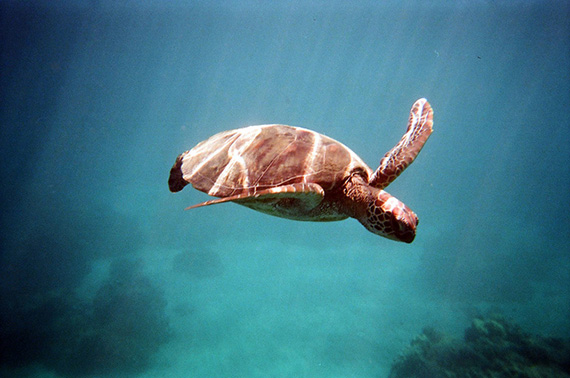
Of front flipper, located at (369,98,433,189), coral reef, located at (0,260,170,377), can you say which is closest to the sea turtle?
front flipper, located at (369,98,433,189)

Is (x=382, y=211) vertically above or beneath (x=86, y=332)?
above

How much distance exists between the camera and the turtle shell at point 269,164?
2.41m

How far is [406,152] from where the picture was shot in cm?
275

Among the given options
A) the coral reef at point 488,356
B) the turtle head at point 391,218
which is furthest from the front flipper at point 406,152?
the coral reef at point 488,356

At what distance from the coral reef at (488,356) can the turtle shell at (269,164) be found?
11514 millimetres

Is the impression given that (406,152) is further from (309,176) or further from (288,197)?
(288,197)

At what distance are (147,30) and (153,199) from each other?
2494cm

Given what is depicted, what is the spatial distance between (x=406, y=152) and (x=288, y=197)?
5.28 ft

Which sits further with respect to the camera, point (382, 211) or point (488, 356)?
point (488, 356)

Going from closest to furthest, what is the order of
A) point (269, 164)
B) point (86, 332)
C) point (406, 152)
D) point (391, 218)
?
1. point (391, 218)
2. point (269, 164)
3. point (406, 152)
4. point (86, 332)

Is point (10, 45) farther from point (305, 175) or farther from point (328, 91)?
point (328, 91)

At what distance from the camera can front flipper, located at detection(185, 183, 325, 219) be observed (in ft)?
6.04

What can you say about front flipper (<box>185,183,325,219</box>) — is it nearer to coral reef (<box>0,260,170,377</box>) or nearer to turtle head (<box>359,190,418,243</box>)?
turtle head (<box>359,190,418,243</box>)

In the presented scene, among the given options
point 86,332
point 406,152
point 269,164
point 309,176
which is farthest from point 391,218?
point 86,332
